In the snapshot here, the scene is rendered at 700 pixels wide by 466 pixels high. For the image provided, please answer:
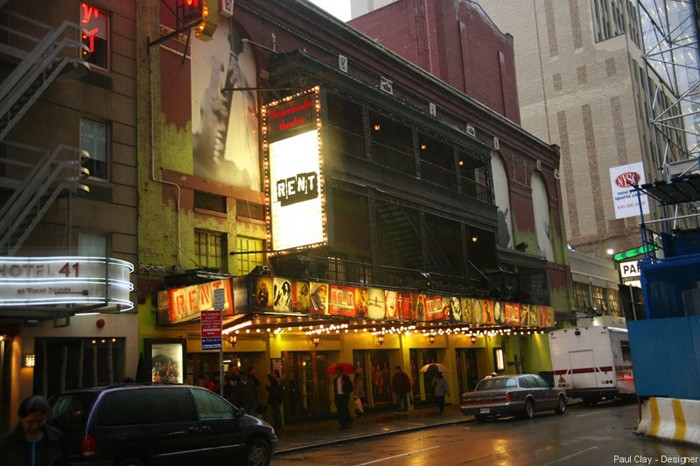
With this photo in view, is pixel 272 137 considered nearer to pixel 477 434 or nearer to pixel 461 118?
pixel 477 434

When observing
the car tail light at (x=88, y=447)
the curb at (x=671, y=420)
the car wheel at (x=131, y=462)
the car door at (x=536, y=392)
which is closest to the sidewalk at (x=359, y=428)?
the car door at (x=536, y=392)

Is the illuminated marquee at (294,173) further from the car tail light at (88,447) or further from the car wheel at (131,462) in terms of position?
the car tail light at (88,447)

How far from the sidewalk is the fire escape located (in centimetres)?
777

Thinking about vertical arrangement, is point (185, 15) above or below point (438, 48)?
below

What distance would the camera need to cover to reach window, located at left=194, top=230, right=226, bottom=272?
21375mm

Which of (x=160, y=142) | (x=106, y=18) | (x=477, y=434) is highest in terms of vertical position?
(x=106, y=18)

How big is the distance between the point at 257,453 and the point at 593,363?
18137 mm

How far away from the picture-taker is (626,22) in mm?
77812

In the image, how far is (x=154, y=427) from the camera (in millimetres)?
11141

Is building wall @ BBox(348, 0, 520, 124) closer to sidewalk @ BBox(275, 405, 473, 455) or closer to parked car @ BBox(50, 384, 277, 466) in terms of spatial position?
sidewalk @ BBox(275, 405, 473, 455)

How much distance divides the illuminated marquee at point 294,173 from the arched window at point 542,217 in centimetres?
2491

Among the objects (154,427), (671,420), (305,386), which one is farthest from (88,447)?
(305,386)

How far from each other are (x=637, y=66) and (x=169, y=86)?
59.2 m

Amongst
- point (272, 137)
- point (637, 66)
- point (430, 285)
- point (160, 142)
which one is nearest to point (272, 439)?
point (160, 142)
